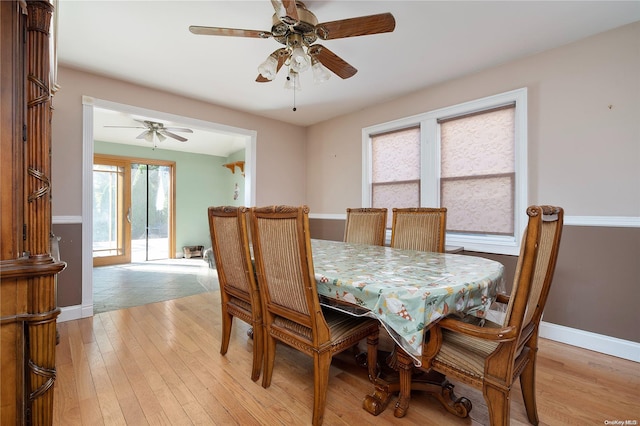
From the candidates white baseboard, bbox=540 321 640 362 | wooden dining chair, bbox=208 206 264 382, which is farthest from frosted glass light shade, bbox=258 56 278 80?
white baseboard, bbox=540 321 640 362

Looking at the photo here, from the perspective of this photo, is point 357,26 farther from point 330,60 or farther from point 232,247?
point 232,247

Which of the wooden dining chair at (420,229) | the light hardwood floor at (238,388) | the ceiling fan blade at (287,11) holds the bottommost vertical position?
the light hardwood floor at (238,388)

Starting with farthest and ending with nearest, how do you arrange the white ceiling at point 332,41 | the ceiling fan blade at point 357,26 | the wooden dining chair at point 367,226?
1. the wooden dining chair at point 367,226
2. the white ceiling at point 332,41
3. the ceiling fan blade at point 357,26

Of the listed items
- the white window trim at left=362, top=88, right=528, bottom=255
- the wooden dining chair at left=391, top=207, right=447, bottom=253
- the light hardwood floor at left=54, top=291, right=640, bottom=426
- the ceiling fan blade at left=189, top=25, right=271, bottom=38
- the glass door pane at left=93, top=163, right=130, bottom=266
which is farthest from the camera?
the glass door pane at left=93, top=163, right=130, bottom=266

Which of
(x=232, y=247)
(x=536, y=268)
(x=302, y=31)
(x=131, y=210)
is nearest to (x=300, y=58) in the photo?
(x=302, y=31)

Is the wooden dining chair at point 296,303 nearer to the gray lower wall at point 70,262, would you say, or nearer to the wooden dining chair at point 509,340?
the wooden dining chair at point 509,340

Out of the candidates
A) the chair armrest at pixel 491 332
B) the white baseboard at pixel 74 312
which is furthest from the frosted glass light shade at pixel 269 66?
the white baseboard at pixel 74 312

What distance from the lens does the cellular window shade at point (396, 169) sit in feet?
11.4

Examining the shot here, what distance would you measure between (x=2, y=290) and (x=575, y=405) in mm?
2608

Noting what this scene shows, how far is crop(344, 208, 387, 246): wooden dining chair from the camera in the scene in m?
2.73

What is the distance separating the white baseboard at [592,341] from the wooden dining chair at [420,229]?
1259 mm

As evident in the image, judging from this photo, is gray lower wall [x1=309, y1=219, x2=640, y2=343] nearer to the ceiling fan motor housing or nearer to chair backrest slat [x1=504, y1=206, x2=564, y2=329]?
chair backrest slat [x1=504, y1=206, x2=564, y2=329]

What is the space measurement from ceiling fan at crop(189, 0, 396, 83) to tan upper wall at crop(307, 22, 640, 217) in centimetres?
176

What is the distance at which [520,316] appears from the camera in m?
1.07
